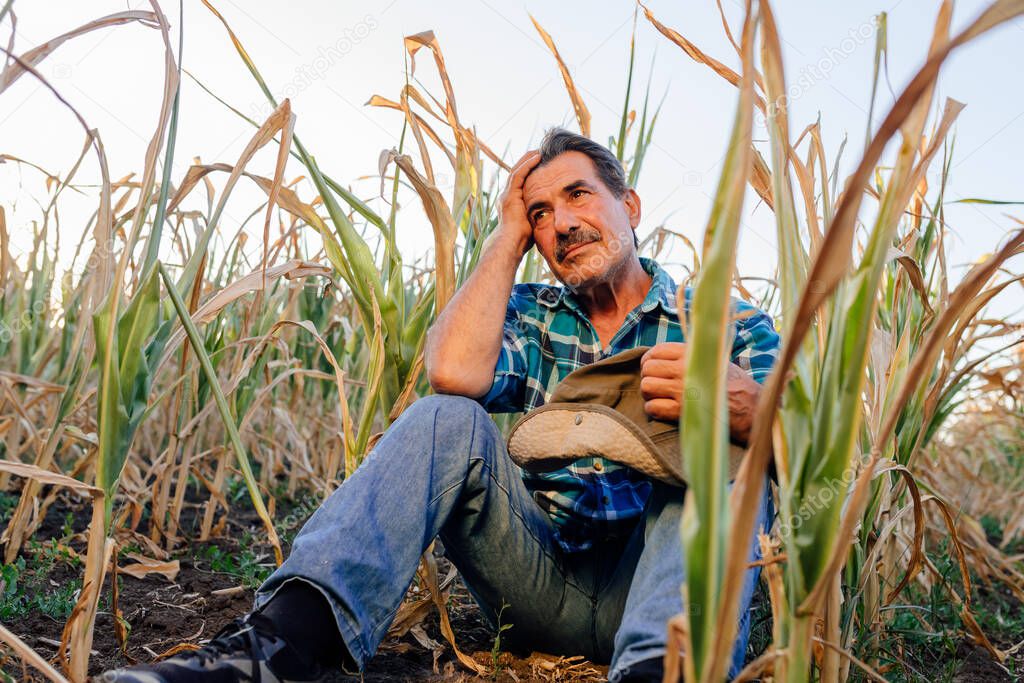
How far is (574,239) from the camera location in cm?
166

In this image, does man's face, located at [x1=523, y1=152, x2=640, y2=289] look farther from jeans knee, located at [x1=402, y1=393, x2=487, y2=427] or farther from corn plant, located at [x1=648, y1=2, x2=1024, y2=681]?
corn plant, located at [x1=648, y1=2, x2=1024, y2=681]

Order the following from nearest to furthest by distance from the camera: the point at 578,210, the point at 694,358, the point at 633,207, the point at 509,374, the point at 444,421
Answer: the point at 694,358 → the point at 444,421 → the point at 509,374 → the point at 578,210 → the point at 633,207

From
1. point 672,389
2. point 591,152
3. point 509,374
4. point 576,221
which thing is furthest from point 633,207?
point 672,389

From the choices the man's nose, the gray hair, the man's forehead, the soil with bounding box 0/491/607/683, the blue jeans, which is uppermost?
the gray hair

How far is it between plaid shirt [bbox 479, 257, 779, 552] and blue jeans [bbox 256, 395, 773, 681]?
0.06m

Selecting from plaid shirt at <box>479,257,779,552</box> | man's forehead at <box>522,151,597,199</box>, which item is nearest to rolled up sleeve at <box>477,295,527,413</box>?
plaid shirt at <box>479,257,779,552</box>

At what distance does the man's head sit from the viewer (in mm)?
1640

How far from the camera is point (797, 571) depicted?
0.64 meters

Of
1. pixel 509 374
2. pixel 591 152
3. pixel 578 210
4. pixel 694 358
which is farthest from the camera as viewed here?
pixel 591 152

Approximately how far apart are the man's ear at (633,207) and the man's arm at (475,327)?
390 millimetres

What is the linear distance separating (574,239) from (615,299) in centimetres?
16

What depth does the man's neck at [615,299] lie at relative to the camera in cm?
171

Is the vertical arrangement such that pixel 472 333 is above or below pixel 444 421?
above

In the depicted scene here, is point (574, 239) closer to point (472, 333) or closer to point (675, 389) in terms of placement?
point (472, 333)
